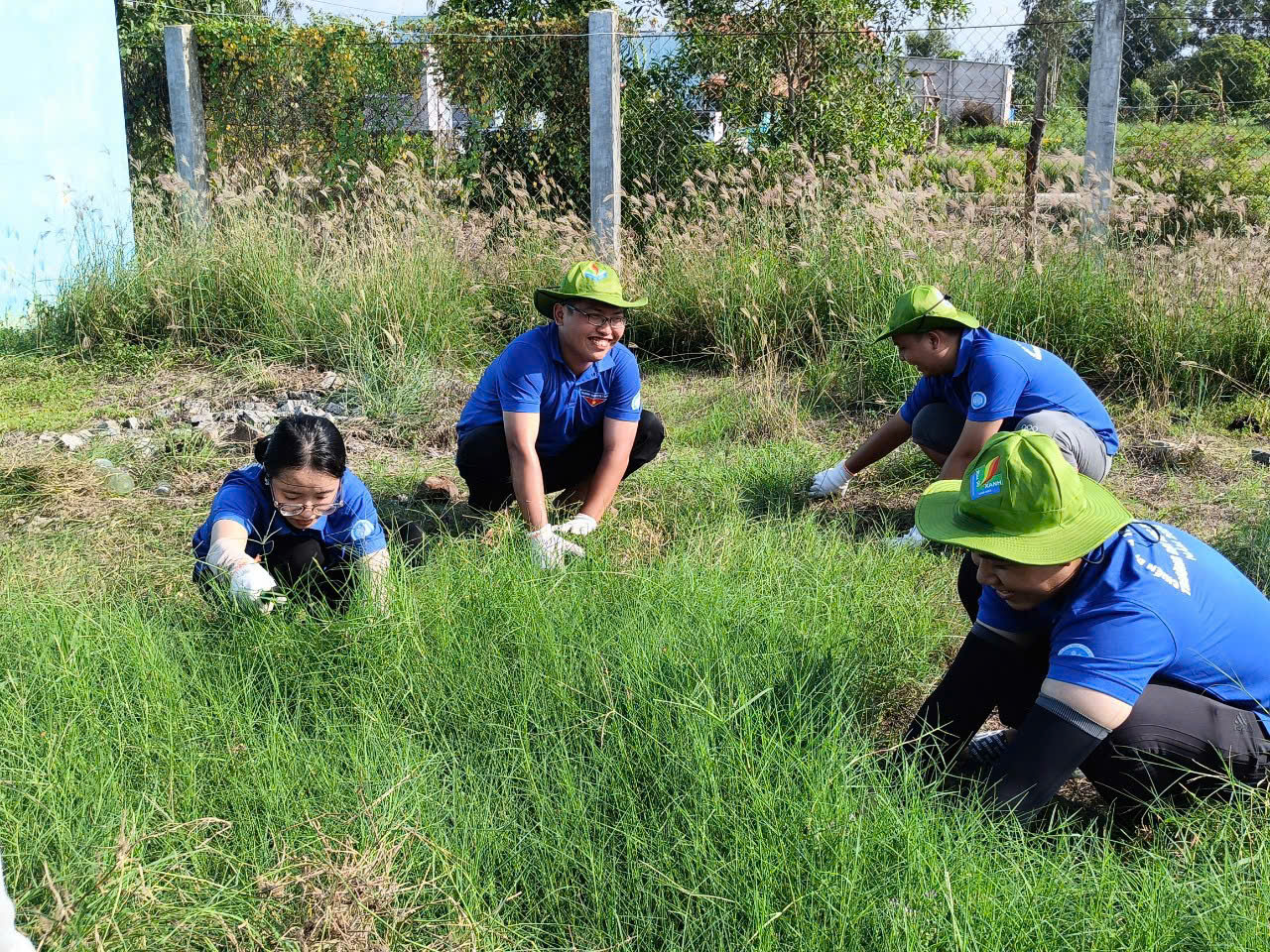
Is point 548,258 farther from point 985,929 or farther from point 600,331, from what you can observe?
point 985,929

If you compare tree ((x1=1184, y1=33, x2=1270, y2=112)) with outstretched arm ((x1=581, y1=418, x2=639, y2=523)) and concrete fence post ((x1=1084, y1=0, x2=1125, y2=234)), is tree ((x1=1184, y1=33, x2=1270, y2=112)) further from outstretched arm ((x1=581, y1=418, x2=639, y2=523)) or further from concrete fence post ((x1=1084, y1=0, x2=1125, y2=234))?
outstretched arm ((x1=581, y1=418, x2=639, y2=523))

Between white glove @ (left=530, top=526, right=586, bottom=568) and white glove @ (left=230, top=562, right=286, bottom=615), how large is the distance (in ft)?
2.69

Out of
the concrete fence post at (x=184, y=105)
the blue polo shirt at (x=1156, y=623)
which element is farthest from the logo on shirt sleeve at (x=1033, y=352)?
the concrete fence post at (x=184, y=105)

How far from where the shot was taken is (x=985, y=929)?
76.9 inches

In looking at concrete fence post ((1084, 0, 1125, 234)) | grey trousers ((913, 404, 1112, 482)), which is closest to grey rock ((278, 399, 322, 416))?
grey trousers ((913, 404, 1112, 482))

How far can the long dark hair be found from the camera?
3127 mm

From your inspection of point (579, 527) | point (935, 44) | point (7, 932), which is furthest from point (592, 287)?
point (935, 44)

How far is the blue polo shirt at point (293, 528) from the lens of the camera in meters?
3.35

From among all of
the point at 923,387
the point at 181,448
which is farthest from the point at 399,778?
the point at 181,448

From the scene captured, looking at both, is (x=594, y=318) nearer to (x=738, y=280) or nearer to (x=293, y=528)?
(x=293, y=528)

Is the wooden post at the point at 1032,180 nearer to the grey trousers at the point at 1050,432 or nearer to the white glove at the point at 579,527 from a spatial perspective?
the grey trousers at the point at 1050,432

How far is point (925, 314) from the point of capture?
388 cm

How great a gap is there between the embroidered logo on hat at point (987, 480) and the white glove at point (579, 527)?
194cm

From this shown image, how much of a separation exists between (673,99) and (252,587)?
582 cm
